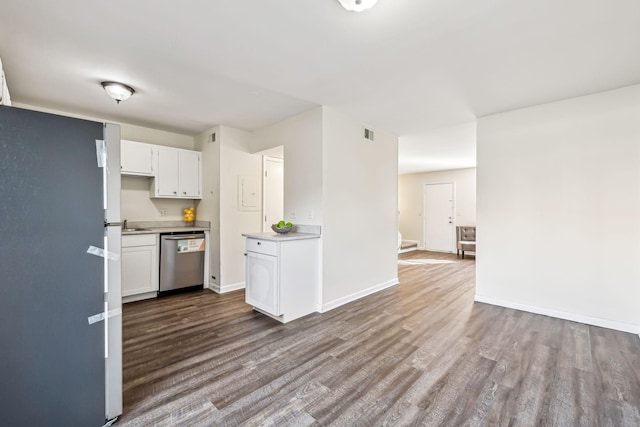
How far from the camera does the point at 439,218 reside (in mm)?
8414

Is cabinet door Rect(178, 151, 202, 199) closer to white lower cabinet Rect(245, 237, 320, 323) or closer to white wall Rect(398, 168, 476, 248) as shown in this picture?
white lower cabinet Rect(245, 237, 320, 323)

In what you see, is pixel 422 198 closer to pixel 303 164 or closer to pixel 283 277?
pixel 303 164

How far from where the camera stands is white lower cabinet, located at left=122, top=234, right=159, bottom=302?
3680 millimetres

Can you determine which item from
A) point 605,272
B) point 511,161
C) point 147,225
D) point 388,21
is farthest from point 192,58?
point 605,272

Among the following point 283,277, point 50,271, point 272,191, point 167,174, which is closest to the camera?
point 50,271

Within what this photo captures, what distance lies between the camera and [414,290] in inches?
166

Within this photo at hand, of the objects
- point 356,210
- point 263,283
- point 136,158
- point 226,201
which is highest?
point 136,158

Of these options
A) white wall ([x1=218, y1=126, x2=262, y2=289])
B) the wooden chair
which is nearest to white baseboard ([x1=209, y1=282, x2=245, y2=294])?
white wall ([x1=218, y1=126, x2=262, y2=289])

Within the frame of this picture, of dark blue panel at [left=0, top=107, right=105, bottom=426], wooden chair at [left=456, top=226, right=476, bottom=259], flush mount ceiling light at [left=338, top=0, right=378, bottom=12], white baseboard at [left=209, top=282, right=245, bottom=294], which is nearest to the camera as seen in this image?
dark blue panel at [left=0, top=107, right=105, bottom=426]

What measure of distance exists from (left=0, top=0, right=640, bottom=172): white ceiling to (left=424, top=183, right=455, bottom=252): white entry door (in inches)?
199

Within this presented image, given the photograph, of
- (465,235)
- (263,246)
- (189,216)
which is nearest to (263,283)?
(263,246)

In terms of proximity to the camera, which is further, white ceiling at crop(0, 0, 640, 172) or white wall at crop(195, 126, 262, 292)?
white wall at crop(195, 126, 262, 292)

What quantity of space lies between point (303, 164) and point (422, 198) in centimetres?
624

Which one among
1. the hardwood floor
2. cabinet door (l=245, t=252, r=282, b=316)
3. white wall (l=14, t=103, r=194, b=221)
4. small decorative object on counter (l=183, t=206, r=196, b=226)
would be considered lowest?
the hardwood floor
